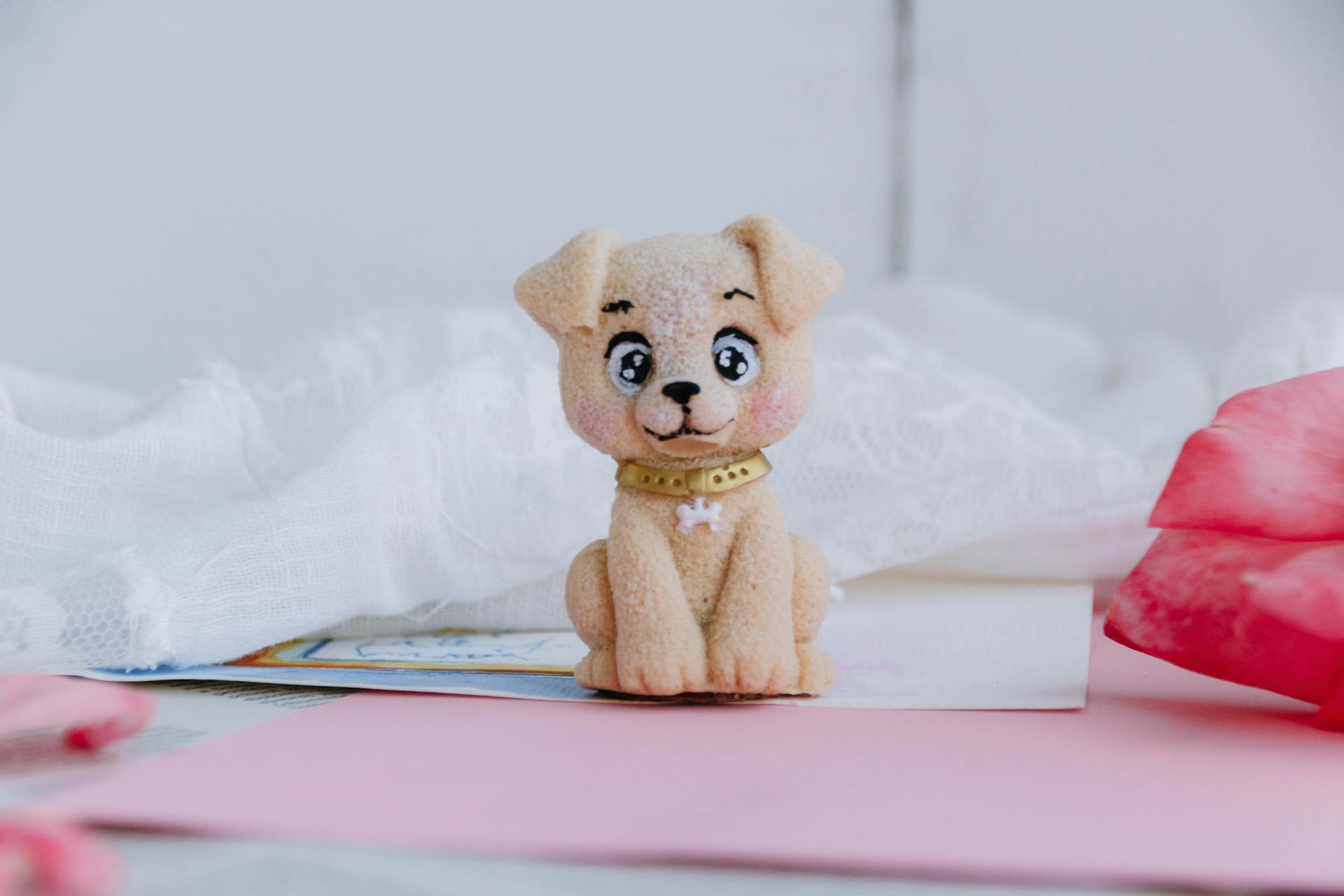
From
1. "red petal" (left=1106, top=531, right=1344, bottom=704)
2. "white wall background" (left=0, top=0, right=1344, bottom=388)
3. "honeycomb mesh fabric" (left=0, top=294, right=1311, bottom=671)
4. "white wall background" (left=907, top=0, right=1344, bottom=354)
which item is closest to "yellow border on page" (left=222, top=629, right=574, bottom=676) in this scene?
"honeycomb mesh fabric" (left=0, top=294, right=1311, bottom=671)

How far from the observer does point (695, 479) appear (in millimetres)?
532

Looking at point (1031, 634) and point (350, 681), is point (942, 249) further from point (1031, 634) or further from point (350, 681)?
point (350, 681)

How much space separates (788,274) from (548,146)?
96 centimetres

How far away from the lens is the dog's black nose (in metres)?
0.49

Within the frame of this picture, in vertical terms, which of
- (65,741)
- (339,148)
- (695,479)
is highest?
(339,148)

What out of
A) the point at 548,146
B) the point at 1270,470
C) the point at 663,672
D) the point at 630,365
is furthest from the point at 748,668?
the point at 548,146

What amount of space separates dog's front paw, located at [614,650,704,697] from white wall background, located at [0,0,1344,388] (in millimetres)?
960

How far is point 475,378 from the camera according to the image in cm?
77

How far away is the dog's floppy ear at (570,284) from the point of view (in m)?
0.52

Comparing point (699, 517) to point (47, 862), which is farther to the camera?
point (699, 517)

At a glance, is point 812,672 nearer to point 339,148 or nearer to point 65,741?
point 65,741

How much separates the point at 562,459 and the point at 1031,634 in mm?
306

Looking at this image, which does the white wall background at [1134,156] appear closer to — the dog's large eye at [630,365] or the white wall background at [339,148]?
the white wall background at [339,148]

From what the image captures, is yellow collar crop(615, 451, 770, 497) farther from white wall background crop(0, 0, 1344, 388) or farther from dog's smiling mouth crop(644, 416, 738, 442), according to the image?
white wall background crop(0, 0, 1344, 388)
